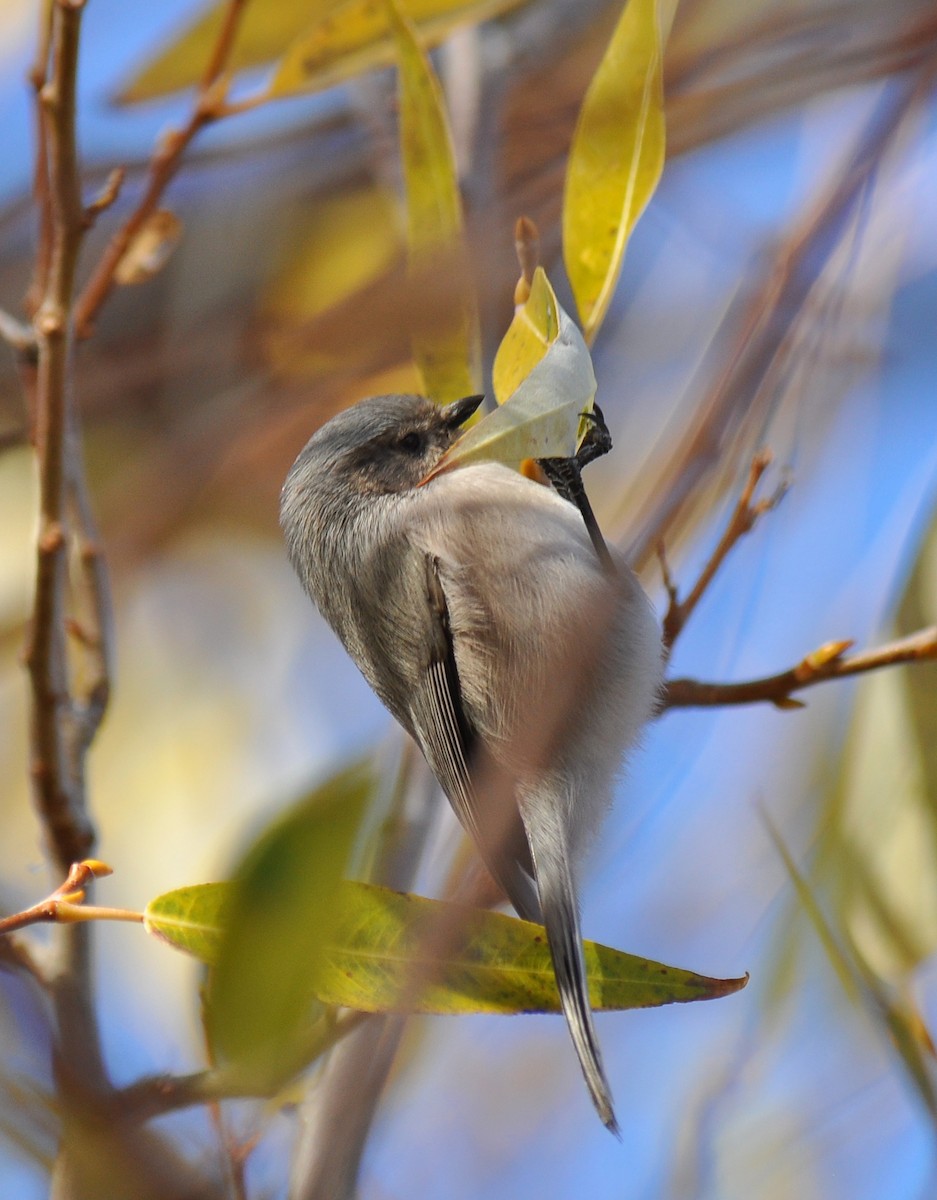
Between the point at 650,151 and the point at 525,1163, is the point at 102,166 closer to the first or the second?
the point at 650,151

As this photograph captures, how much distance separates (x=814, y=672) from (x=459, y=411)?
644 mm

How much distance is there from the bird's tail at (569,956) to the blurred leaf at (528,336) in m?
0.51

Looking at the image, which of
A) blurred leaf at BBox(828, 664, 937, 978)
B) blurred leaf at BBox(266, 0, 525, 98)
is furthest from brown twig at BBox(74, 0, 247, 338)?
blurred leaf at BBox(828, 664, 937, 978)

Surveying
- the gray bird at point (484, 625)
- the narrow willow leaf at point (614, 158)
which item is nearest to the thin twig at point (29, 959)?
the gray bird at point (484, 625)

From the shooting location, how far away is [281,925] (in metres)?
0.74

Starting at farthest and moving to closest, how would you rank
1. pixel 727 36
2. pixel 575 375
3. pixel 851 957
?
1. pixel 727 36
2. pixel 851 957
3. pixel 575 375

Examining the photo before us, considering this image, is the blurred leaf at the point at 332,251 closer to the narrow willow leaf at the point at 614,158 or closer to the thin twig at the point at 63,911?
the narrow willow leaf at the point at 614,158

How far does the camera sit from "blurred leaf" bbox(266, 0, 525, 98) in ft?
5.04

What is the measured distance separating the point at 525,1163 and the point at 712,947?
0.35m

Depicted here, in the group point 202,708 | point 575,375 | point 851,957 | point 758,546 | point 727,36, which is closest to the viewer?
point 575,375

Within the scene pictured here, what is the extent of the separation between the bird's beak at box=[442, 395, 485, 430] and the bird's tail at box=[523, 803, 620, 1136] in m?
0.57

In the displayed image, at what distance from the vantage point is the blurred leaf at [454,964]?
986 millimetres

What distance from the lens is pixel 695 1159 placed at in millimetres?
1342

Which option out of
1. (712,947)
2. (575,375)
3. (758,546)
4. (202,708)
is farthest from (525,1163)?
(202,708)
